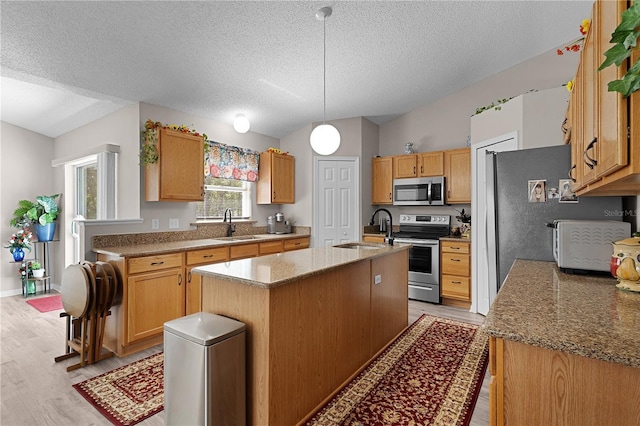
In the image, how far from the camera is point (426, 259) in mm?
4453

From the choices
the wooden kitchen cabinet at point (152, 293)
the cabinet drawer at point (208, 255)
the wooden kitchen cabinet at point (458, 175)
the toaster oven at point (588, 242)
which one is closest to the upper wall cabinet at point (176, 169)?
the cabinet drawer at point (208, 255)

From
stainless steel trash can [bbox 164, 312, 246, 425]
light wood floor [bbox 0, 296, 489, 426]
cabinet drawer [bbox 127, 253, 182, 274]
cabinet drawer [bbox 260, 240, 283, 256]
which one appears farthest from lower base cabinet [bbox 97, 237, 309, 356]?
stainless steel trash can [bbox 164, 312, 246, 425]

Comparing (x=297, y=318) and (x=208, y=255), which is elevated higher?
(x=208, y=255)

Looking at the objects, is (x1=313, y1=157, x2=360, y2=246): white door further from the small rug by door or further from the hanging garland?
the hanging garland

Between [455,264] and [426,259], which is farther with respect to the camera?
[426,259]

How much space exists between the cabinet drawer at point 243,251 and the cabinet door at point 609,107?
343 centimetres

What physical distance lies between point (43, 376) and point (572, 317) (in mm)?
3521

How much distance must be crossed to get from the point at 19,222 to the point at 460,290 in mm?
6640

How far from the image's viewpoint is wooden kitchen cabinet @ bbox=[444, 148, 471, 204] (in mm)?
4440

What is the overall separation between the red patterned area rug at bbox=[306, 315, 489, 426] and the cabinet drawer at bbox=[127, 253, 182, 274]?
2.02 meters

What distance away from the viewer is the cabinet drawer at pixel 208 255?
10.9 feet

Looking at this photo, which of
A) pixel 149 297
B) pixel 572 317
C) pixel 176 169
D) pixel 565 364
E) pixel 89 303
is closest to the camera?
pixel 565 364

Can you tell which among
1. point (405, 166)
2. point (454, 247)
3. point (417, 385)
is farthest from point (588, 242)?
point (405, 166)

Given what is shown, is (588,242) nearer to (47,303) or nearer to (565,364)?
(565,364)
